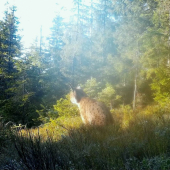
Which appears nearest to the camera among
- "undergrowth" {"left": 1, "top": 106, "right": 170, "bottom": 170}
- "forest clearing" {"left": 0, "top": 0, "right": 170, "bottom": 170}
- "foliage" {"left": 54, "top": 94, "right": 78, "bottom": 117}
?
"undergrowth" {"left": 1, "top": 106, "right": 170, "bottom": 170}

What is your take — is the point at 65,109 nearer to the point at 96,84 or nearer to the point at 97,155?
the point at 96,84

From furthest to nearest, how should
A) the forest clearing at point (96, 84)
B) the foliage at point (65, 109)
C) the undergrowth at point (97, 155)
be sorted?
the foliage at point (65, 109) → the forest clearing at point (96, 84) → the undergrowth at point (97, 155)

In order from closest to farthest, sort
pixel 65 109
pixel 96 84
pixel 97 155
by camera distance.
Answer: pixel 97 155
pixel 65 109
pixel 96 84

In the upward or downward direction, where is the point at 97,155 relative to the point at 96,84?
downward

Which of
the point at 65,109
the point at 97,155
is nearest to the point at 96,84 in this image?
the point at 65,109

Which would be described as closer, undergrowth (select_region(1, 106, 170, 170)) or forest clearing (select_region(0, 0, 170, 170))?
undergrowth (select_region(1, 106, 170, 170))

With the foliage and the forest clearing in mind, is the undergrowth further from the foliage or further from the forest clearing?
the foliage

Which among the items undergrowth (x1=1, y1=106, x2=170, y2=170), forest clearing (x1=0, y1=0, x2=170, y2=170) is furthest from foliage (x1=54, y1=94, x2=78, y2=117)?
undergrowth (x1=1, y1=106, x2=170, y2=170)

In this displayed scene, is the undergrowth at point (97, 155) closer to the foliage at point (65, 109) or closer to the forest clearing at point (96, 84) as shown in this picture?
the forest clearing at point (96, 84)

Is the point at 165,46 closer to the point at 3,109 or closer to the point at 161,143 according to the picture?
the point at 161,143

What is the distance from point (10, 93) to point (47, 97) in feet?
6.37

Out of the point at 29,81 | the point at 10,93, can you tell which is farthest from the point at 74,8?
the point at 10,93

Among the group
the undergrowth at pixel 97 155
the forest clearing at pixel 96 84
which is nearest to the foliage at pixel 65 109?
the forest clearing at pixel 96 84

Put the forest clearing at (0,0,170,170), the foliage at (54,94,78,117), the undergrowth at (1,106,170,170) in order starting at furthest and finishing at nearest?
the foliage at (54,94,78,117) < the forest clearing at (0,0,170,170) < the undergrowth at (1,106,170,170)
